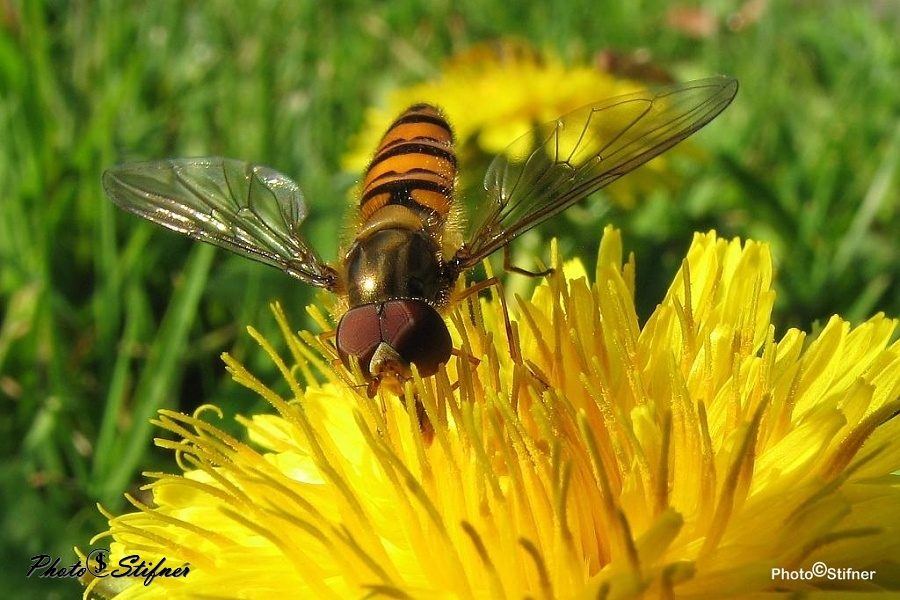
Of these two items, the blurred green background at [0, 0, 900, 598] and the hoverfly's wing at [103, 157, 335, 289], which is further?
the blurred green background at [0, 0, 900, 598]

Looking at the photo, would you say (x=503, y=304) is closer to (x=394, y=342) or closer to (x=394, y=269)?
(x=394, y=269)

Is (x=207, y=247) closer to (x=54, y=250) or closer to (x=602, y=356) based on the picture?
(x=54, y=250)

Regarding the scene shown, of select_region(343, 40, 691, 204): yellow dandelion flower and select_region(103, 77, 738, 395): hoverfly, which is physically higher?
select_region(343, 40, 691, 204): yellow dandelion flower

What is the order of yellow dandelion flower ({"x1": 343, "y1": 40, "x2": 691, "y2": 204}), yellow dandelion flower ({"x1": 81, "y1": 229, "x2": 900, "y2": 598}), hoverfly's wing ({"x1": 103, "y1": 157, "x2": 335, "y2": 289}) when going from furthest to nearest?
yellow dandelion flower ({"x1": 343, "y1": 40, "x2": 691, "y2": 204}) → hoverfly's wing ({"x1": 103, "y1": 157, "x2": 335, "y2": 289}) → yellow dandelion flower ({"x1": 81, "y1": 229, "x2": 900, "y2": 598})

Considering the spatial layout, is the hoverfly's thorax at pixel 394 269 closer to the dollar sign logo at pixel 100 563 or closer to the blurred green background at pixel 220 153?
the dollar sign logo at pixel 100 563

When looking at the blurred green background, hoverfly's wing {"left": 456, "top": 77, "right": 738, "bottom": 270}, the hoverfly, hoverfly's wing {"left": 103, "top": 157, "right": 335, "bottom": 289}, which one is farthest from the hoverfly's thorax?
the blurred green background

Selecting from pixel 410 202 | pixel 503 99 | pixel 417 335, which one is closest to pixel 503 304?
pixel 417 335

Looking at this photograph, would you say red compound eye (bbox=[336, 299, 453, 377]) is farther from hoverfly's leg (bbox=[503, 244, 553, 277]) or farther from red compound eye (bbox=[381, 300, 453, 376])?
hoverfly's leg (bbox=[503, 244, 553, 277])
